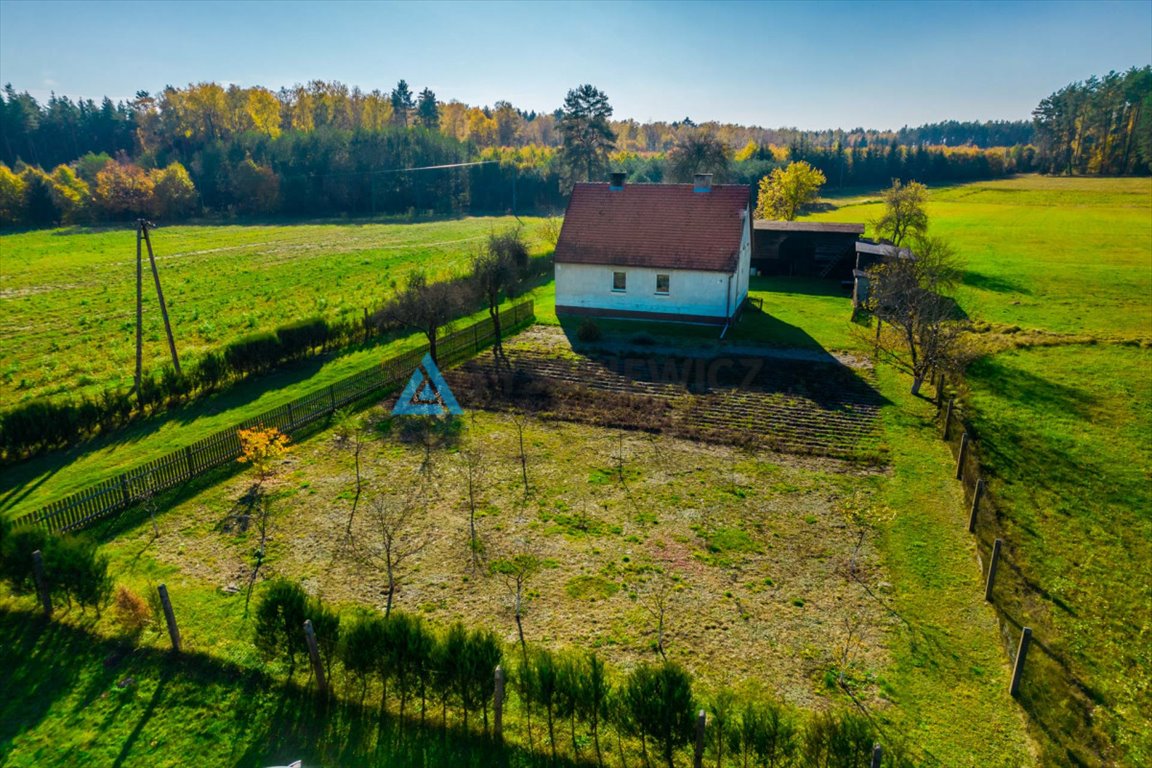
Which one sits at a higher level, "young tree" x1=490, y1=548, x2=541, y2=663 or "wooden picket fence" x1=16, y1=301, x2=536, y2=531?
"wooden picket fence" x1=16, y1=301, x2=536, y2=531

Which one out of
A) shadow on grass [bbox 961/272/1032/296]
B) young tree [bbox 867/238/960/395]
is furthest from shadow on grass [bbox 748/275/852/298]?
shadow on grass [bbox 961/272/1032/296]

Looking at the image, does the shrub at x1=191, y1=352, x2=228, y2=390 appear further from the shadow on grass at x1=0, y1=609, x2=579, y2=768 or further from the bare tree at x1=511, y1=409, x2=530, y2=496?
the shadow on grass at x1=0, y1=609, x2=579, y2=768

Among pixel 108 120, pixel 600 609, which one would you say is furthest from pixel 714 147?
pixel 108 120

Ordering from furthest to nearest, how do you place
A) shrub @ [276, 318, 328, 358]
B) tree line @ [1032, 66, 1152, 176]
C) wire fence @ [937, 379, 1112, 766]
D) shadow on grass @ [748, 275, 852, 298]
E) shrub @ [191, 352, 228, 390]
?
1. tree line @ [1032, 66, 1152, 176]
2. shadow on grass @ [748, 275, 852, 298]
3. shrub @ [276, 318, 328, 358]
4. shrub @ [191, 352, 228, 390]
5. wire fence @ [937, 379, 1112, 766]

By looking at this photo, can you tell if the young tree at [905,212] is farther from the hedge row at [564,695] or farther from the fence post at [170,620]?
the fence post at [170,620]

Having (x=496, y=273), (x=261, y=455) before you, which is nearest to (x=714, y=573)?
(x=261, y=455)

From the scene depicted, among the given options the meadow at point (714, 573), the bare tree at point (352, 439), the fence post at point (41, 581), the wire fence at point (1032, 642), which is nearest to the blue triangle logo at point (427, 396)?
the meadow at point (714, 573)

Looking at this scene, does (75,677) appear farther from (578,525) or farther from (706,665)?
(706,665)
